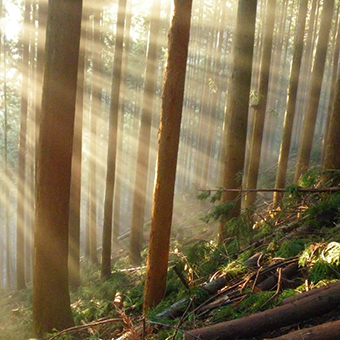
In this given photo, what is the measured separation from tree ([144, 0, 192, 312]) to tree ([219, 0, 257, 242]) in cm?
238

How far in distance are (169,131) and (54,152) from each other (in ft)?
5.97

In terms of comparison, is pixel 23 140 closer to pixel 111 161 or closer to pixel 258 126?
pixel 111 161

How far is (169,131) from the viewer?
5.52 m

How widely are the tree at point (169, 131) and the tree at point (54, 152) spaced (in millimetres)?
1507

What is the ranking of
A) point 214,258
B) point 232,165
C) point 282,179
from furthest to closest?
point 282,179
point 232,165
point 214,258

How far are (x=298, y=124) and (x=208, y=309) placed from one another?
97.5 ft

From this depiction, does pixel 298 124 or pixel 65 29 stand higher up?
pixel 65 29

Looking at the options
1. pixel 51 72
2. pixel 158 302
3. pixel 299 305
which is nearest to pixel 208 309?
pixel 299 305

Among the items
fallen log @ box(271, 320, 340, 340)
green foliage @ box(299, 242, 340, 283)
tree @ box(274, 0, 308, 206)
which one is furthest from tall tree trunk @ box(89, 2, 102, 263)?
fallen log @ box(271, 320, 340, 340)

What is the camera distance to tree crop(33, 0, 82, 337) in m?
5.83

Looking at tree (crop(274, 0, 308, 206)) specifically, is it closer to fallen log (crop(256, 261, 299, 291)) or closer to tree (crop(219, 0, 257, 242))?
tree (crop(219, 0, 257, 242))

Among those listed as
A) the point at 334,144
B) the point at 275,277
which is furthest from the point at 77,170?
the point at 275,277

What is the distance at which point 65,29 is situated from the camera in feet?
19.1

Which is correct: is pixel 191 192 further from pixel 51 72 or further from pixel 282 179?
pixel 51 72
